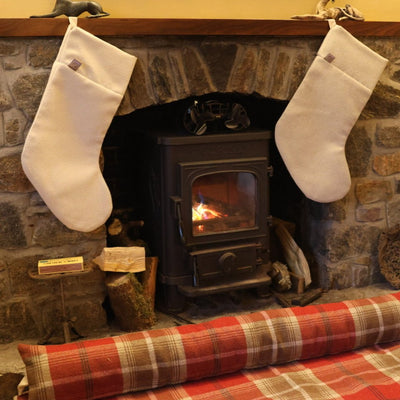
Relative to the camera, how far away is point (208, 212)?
245 centimetres

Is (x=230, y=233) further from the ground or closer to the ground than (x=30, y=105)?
closer to the ground

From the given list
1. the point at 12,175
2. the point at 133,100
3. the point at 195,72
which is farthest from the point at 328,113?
the point at 12,175

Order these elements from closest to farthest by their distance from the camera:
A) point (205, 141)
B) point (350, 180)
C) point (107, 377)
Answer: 1. point (107, 377)
2. point (205, 141)
3. point (350, 180)

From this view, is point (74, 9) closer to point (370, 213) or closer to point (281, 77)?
point (281, 77)

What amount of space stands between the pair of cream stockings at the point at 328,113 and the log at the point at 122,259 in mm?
728

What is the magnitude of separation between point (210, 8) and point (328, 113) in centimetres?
67

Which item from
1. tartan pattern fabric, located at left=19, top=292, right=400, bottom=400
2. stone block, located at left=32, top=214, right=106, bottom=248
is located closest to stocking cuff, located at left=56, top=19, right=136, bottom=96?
stone block, located at left=32, top=214, right=106, bottom=248

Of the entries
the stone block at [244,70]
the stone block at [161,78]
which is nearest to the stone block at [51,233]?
the stone block at [161,78]

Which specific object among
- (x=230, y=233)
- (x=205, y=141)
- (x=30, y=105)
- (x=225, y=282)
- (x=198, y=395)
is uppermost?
(x=30, y=105)

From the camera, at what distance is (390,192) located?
104 inches

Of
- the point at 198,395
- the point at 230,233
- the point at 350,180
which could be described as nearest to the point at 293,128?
the point at 350,180

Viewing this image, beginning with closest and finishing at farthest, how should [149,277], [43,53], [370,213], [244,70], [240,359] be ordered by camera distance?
[240,359], [43,53], [244,70], [149,277], [370,213]

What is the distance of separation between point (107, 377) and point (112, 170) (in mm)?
1207

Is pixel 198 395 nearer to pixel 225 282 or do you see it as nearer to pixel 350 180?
pixel 225 282
